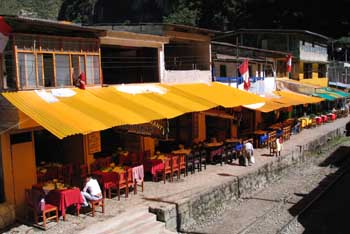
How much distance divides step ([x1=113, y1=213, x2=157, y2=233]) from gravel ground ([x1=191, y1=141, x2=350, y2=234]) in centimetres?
217

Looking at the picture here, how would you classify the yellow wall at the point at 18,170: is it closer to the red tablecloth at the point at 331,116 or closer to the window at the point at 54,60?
the window at the point at 54,60

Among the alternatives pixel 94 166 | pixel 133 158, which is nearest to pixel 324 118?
pixel 133 158

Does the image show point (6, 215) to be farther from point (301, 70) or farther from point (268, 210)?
point (301, 70)

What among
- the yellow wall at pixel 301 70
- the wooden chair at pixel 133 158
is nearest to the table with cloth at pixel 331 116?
the yellow wall at pixel 301 70

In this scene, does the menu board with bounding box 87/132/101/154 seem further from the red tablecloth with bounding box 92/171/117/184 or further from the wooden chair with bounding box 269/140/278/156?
the wooden chair with bounding box 269/140/278/156

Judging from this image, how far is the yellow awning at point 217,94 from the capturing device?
18.7 meters

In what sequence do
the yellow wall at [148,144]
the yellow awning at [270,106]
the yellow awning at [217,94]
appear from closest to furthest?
1. the yellow wall at [148,144]
2. the yellow awning at [217,94]
3. the yellow awning at [270,106]

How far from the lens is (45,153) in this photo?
1638 cm

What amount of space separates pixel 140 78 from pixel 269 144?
8771 mm

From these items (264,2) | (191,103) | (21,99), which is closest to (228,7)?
(264,2)

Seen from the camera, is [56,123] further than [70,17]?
No

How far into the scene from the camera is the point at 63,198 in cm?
1205

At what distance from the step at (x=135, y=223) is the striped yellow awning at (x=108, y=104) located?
8.87 ft

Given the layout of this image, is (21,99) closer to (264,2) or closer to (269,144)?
(269,144)
